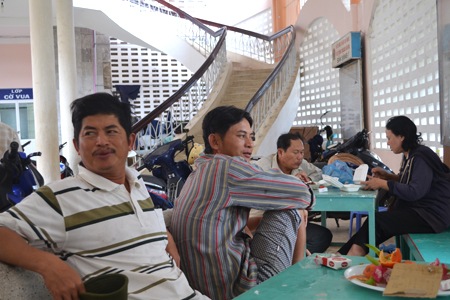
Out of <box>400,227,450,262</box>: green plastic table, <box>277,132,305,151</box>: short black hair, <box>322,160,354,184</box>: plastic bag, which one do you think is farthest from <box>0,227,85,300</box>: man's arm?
<box>322,160,354,184</box>: plastic bag

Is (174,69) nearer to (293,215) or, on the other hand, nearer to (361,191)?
(361,191)

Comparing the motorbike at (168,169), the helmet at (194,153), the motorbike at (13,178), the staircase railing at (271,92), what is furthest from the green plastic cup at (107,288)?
the staircase railing at (271,92)

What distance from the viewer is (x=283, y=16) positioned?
13.4 metres

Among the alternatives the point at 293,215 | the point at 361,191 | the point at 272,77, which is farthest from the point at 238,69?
the point at 293,215

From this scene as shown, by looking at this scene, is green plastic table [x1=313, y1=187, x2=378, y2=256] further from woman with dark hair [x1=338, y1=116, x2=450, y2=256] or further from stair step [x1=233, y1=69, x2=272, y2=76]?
stair step [x1=233, y1=69, x2=272, y2=76]

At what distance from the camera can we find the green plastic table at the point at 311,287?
1.17 metres

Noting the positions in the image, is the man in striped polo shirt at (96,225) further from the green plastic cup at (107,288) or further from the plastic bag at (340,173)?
the plastic bag at (340,173)

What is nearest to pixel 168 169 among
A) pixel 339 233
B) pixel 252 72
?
pixel 339 233

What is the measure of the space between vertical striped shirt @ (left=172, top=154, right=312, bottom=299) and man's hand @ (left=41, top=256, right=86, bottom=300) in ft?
2.46

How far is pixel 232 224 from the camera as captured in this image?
1807 millimetres

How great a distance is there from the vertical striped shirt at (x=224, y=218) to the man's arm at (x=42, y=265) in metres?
0.75

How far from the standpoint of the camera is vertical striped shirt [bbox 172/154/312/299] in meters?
1.75

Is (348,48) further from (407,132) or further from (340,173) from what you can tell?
(407,132)

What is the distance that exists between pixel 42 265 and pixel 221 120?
1.22 m
